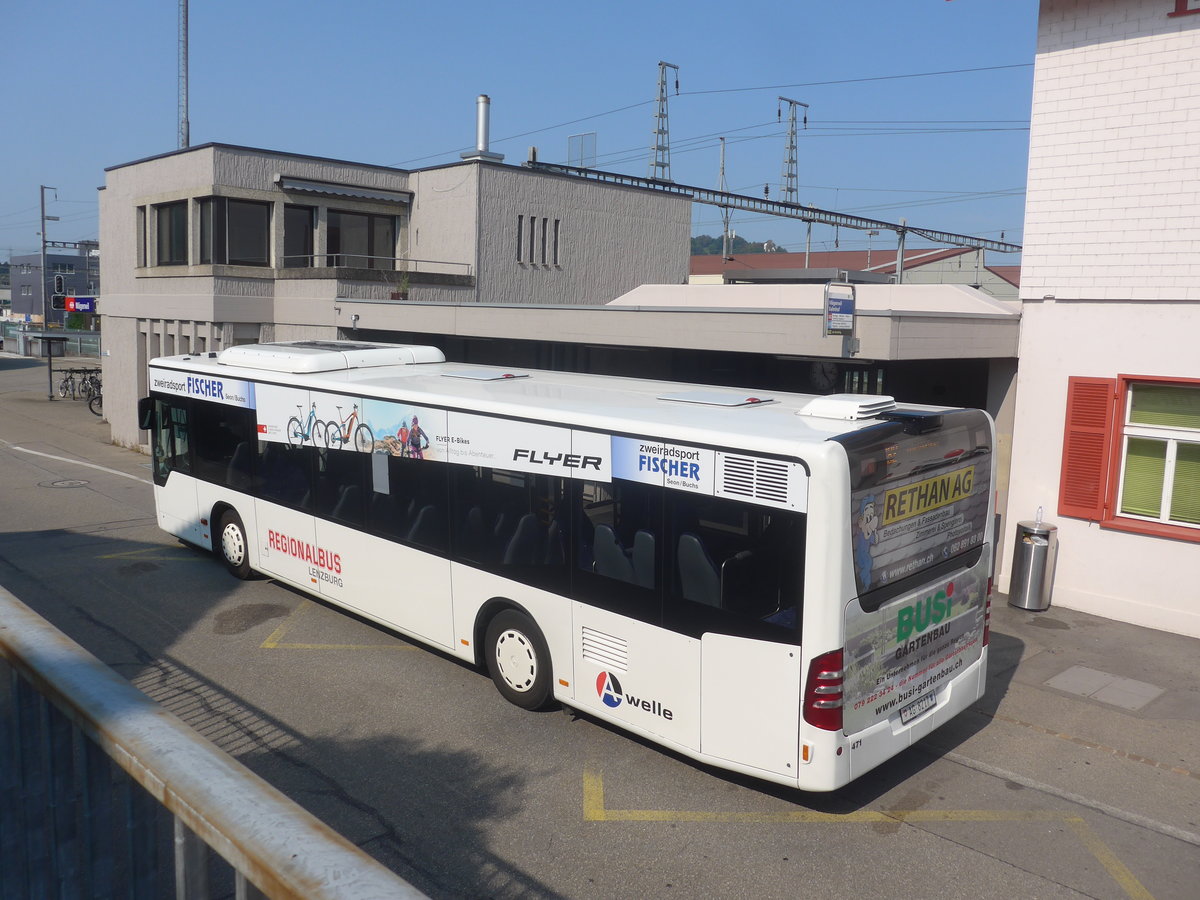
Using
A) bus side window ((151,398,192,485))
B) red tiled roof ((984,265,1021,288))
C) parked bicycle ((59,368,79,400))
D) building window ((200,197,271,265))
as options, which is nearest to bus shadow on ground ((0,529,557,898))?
bus side window ((151,398,192,485))

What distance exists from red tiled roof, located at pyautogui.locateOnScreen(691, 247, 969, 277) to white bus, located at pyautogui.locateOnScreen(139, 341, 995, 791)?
1757 inches

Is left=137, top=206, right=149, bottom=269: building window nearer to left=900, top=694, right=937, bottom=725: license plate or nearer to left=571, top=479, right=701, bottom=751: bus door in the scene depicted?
left=571, top=479, right=701, bottom=751: bus door

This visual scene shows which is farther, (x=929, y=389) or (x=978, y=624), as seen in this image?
(x=929, y=389)

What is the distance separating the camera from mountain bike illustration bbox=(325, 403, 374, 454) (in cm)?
1015

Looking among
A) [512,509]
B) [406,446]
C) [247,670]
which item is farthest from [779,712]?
[247,670]

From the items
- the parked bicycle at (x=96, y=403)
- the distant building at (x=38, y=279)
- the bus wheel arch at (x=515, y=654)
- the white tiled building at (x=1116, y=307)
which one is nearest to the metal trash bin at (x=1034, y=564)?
the white tiled building at (x=1116, y=307)

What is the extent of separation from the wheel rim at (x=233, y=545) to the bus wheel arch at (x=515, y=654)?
4949 millimetres

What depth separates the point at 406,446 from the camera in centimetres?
966

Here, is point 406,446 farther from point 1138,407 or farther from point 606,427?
point 1138,407

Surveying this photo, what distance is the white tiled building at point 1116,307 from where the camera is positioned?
1139cm

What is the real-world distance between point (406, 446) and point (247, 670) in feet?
8.70

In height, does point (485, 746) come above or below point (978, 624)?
below

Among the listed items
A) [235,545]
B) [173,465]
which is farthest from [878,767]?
[173,465]

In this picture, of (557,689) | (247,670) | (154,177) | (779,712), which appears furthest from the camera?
(154,177)
